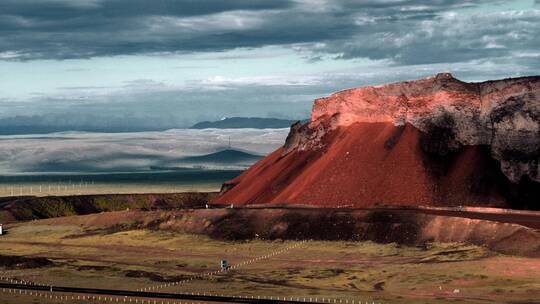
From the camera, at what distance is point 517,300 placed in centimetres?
10925

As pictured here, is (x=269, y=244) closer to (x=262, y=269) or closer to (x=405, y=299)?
(x=262, y=269)

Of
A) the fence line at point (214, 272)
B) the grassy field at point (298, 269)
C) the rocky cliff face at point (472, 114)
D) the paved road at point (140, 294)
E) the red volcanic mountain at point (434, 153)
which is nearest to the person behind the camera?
the paved road at point (140, 294)

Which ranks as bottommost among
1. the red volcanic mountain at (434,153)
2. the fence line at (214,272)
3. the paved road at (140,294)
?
the fence line at (214,272)

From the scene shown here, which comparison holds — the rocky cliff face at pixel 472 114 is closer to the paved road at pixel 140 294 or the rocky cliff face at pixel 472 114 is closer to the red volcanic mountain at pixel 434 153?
the red volcanic mountain at pixel 434 153

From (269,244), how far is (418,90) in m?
48.5

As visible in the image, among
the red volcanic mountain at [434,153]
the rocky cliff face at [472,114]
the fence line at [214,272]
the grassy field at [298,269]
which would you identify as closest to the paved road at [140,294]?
the grassy field at [298,269]

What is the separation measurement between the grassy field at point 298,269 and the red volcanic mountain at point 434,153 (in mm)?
22431

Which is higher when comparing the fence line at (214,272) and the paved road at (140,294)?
the paved road at (140,294)

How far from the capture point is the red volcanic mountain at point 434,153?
176 m

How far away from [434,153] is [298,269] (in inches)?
2017

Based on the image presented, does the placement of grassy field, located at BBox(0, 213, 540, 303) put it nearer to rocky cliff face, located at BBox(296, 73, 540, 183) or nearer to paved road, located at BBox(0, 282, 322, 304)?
paved road, located at BBox(0, 282, 322, 304)

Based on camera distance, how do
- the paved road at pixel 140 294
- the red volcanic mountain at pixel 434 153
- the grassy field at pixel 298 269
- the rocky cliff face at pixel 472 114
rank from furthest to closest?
the rocky cliff face at pixel 472 114
the red volcanic mountain at pixel 434 153
the grassy field at pixel 298 269
the paved road at pixel 140 294

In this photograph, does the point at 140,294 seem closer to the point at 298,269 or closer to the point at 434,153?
the point at 298,269

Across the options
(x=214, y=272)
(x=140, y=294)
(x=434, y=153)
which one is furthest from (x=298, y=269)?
(x=434, y=153)
